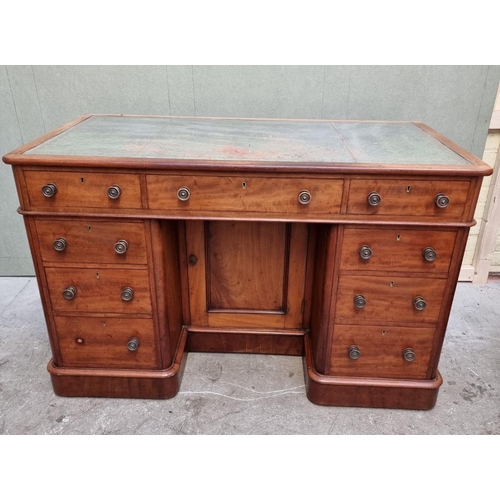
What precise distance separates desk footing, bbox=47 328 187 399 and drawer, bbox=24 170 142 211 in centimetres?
69

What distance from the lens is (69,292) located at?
64.3 inches

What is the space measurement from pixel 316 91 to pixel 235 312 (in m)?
1.15

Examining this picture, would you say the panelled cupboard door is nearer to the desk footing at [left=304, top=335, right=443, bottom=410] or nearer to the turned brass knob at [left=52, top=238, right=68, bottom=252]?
the desk footing at [left=304, top=335, right=443, bottom=410]

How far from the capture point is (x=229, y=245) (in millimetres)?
1894

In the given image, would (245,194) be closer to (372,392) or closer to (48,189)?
(48,189)

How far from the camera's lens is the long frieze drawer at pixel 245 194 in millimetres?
1460

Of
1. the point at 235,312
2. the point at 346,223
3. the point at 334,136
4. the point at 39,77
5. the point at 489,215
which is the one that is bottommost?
the point at 235,312

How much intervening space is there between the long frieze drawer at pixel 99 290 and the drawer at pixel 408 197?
810mm

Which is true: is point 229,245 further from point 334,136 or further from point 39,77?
point 39,77

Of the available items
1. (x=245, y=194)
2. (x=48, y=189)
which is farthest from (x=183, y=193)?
(x=48, y=189)

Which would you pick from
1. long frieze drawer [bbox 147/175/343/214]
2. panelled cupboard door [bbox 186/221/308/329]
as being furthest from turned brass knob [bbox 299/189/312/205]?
panelled cupboard door [bbox 186/221/308/329]

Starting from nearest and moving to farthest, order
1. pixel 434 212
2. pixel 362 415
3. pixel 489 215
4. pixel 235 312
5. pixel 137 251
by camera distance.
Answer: pixel 434 212
pixel 137 251
pixel 362 415
pixel 235 312
pixel 489 215

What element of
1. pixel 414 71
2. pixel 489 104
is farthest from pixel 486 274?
pixel 414 71

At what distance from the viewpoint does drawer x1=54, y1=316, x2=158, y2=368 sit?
1713mm
